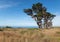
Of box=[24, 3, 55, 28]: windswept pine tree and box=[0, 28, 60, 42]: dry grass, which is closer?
box=[0, 28, 60, 42]: dry grass

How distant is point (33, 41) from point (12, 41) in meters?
1.63

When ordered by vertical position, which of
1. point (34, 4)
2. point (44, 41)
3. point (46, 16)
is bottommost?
point (44, 41)

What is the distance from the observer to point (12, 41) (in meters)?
Result: 11.9

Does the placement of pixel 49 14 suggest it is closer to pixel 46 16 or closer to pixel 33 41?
pixel 46 16

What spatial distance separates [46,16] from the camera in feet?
197

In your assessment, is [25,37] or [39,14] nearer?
[25,37]

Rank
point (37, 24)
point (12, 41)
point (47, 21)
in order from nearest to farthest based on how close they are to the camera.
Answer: point (12, 41) < point (37, 24) < point (47, 21)

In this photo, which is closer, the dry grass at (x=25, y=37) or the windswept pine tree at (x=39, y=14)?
the dry grass at (x=25, y=37)

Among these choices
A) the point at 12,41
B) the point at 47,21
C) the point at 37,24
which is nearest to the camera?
the point at 12,41

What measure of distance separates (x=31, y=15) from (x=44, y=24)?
5683 millimetres

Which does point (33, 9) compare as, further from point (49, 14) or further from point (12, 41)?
point (12, 41)

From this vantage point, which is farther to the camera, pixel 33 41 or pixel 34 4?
pixel 34 4

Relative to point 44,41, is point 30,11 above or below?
above

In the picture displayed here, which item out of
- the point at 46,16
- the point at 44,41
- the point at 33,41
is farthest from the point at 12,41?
the point at 46,16
